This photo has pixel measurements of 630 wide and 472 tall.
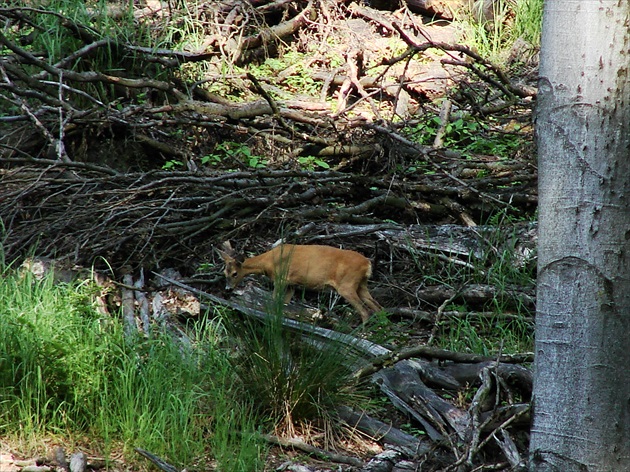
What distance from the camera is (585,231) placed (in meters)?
3.25

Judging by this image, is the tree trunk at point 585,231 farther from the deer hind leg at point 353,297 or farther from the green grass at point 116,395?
the deer hind leg at point 353,297

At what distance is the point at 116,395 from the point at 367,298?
3.30m

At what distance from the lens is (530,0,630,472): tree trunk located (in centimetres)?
320

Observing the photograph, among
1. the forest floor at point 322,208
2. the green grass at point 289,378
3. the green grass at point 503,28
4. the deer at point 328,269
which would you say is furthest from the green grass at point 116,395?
the green grass at point 503,28

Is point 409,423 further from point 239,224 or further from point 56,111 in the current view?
point 56,111

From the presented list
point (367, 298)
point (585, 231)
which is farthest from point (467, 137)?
point (585, 231)

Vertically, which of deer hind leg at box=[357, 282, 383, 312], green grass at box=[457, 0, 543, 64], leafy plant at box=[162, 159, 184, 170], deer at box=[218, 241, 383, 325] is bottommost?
deer hind leg at box=[357, 282, 383, 312]

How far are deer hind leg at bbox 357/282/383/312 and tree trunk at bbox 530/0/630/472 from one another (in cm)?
383

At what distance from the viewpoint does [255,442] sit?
419 cm

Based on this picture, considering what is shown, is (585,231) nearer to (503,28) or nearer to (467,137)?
(467,137)

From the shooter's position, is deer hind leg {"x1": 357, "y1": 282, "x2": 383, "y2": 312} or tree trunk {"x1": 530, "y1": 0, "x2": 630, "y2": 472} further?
deer hind leg {"x1": 357, "y1": 282, "x2": 383, "y2": 312}

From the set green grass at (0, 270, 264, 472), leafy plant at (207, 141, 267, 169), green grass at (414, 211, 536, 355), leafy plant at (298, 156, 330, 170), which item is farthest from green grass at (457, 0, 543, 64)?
green grass at (0, 270, 264, 472)

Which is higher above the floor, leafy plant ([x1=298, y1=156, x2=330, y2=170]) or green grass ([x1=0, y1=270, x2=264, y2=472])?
leafy plant ([x1=298, y1=156, x2=330, y2=170])

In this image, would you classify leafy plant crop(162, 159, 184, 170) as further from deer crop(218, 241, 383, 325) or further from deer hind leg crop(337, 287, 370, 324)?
deer hind leg crop(337, 287, 370, 324)
